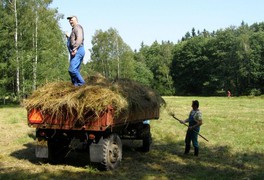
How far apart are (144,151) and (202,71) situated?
3270 inches

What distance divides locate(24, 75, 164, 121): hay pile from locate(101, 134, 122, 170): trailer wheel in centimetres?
60

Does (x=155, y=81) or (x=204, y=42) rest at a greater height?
(x=204, y=42)

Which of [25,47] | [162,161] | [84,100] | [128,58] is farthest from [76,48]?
[128,58]

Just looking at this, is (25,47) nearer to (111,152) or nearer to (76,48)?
(76,48)

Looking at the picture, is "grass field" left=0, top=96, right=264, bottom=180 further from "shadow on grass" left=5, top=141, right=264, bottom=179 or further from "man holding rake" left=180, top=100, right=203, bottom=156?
"man holding rake" left=180, top=100, right=203, bottom=156

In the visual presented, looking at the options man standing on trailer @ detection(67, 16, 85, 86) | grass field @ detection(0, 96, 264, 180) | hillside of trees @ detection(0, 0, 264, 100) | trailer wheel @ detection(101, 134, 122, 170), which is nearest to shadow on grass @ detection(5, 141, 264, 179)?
grass field @ detection(0, 96, 264, 180)

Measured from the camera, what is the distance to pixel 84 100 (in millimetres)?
7766

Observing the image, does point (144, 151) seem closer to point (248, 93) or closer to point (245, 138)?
point (245, 138)

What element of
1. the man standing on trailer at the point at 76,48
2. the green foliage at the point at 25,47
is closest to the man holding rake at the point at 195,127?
the man standing on trailer at the point at 76,48

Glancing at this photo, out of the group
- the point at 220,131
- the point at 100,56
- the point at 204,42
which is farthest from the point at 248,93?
the point at 220,131

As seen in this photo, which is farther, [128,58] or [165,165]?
[128,58]

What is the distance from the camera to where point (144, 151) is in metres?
10.9

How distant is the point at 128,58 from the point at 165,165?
61296mm

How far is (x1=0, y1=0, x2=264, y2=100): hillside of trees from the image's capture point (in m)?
30.4
